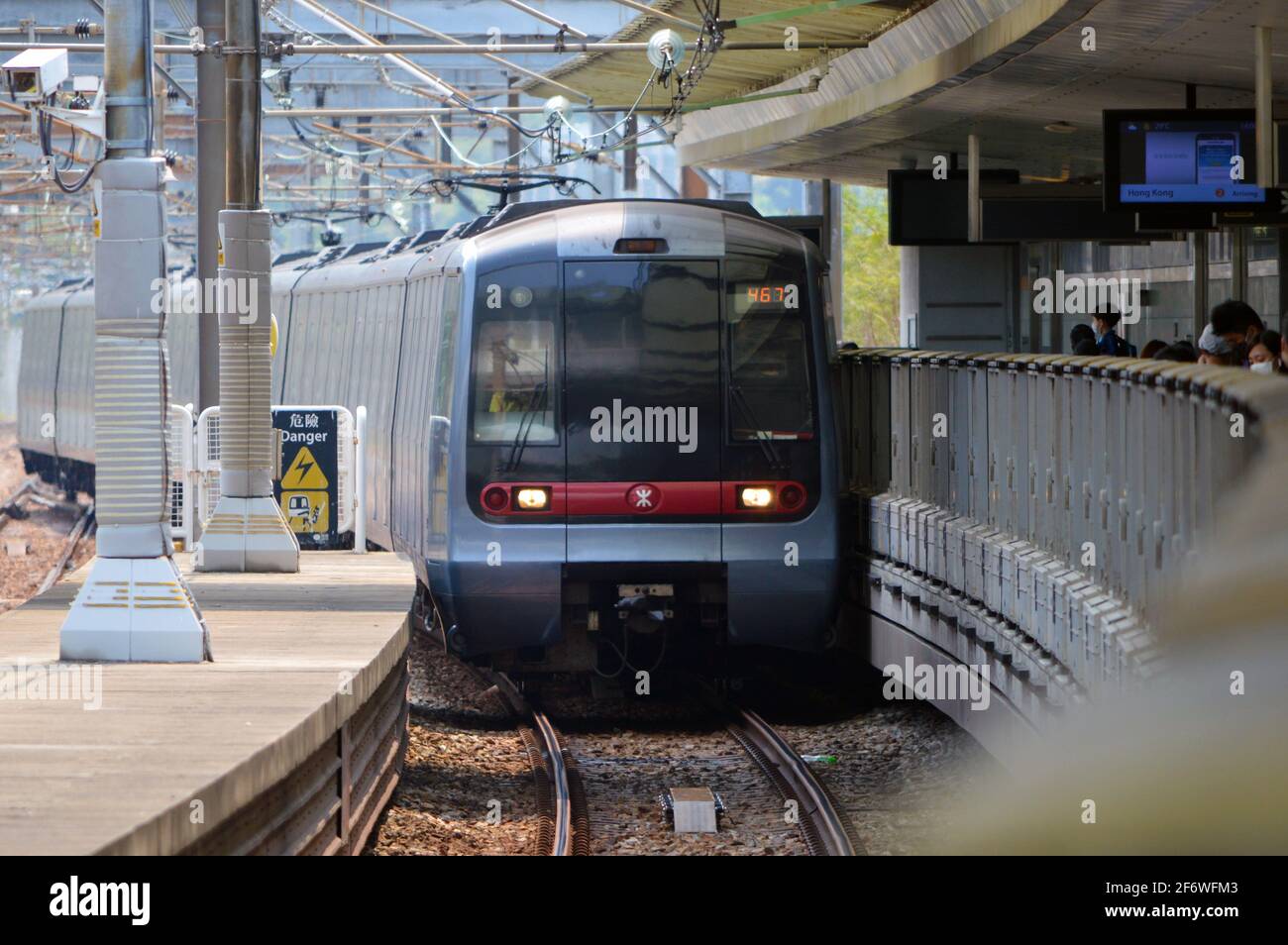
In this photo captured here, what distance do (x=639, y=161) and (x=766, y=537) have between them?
65.2ft

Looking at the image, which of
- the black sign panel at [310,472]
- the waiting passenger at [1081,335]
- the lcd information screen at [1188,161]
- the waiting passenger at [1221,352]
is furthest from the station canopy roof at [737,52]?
the waiting passenger at [1221,352]

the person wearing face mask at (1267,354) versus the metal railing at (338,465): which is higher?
the person wearing face mask at (1267,354)

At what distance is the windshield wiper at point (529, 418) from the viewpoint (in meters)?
12.3

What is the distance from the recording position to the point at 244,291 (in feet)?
42.1

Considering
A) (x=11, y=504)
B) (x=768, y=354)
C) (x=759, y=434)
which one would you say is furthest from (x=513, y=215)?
(x=11, y=504)

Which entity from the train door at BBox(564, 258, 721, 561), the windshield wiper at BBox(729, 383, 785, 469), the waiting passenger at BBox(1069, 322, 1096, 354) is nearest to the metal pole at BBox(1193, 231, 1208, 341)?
Result: the waiting passenger at BBox(1069, 322, 1096, 354)

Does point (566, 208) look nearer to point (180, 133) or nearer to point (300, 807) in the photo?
point (300, 807)

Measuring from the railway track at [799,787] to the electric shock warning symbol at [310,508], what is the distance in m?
4.27

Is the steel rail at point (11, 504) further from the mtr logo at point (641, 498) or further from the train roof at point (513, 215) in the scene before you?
the mtr logo at point (641, 498)

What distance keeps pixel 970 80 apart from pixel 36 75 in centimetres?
642

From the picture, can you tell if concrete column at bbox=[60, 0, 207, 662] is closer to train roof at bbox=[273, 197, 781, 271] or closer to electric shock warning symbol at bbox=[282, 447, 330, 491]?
train roof at bbox=[273, 197, 781, 271]

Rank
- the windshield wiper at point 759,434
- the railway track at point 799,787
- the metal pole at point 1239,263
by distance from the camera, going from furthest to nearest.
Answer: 1. the metal pole at point 1239,263
2. the windshield wiper at point 759,434
3. the railway track at point 799,787
